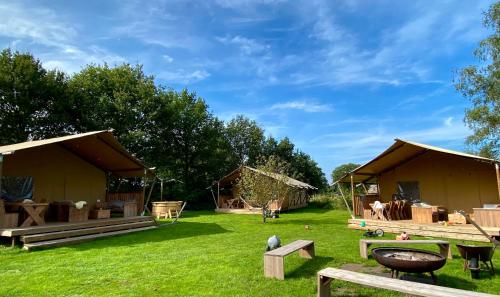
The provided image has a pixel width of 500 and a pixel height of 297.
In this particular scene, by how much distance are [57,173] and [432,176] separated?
54.8ft

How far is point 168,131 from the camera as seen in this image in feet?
97.6

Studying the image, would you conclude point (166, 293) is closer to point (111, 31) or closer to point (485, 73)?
point (111, 31)

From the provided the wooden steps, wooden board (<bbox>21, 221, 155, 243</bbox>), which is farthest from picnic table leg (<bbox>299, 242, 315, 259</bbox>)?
wooden board (<bbox>21, 221, 155, 243</bbox>)

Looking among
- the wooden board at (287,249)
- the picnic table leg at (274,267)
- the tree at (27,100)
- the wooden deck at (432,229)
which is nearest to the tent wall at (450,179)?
the wooden deck at (432,229)

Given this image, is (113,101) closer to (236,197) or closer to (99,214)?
(236,197)

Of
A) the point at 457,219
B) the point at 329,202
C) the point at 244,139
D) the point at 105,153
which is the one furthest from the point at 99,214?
the point at 244,139

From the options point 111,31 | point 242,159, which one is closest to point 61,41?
point 111,31

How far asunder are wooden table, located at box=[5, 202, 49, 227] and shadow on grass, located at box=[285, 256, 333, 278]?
8197 mm

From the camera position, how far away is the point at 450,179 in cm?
1480

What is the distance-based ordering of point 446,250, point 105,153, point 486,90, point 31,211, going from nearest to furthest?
point 446,250, point 31,211, point 105,153, point 486,90

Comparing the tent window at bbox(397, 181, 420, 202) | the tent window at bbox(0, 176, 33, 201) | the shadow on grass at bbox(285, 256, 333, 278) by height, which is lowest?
the shadow on grass at bbox(285, 256, 333, 278)

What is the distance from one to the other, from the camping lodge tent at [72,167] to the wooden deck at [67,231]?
3.00m

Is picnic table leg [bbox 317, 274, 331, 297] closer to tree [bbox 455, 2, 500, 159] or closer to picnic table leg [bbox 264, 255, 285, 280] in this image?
picnic table leg [bbox 264, 255, 285, 280]

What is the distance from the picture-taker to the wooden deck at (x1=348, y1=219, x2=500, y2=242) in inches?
409
